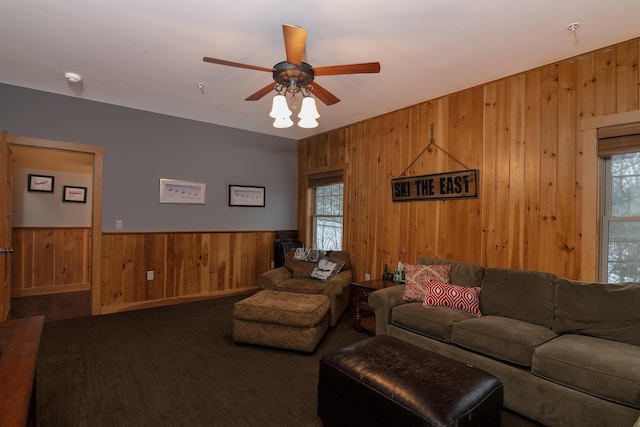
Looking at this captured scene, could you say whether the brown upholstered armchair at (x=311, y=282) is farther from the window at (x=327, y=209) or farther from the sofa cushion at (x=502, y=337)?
the sofa cushion at (x=502, y=337)

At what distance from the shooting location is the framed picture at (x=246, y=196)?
5.03 metres

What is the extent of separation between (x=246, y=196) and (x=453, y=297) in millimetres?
3431

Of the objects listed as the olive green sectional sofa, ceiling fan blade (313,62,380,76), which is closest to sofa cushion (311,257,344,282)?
the olive green sectional sofa

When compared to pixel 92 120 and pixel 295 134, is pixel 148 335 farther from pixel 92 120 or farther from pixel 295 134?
pixel 295 134

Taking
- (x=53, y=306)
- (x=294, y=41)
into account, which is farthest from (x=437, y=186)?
(x=53, y=306)

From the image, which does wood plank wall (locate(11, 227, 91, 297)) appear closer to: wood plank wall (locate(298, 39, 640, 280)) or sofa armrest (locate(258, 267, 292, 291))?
sofa armrest (locate(258, 267, 292, 291))

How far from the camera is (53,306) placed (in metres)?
4.36

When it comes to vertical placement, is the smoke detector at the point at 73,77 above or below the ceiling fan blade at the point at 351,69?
above

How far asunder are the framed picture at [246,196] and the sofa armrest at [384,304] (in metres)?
2.80

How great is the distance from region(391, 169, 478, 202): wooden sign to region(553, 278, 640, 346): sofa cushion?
1250 millimetres

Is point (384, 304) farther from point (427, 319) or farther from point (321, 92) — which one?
point (321, 92)

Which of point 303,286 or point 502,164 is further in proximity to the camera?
point 303,286

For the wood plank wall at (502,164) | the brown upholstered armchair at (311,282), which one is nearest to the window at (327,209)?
the wood plank wall at (502,164)

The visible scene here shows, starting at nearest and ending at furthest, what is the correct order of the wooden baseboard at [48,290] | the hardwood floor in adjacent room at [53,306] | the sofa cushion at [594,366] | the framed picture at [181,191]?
the sofa cushion at [594,366]
the hardwood floor in adjacent room at [53,306]
the framed picture at [181,191]
the wooden baseboard at [48,290]
